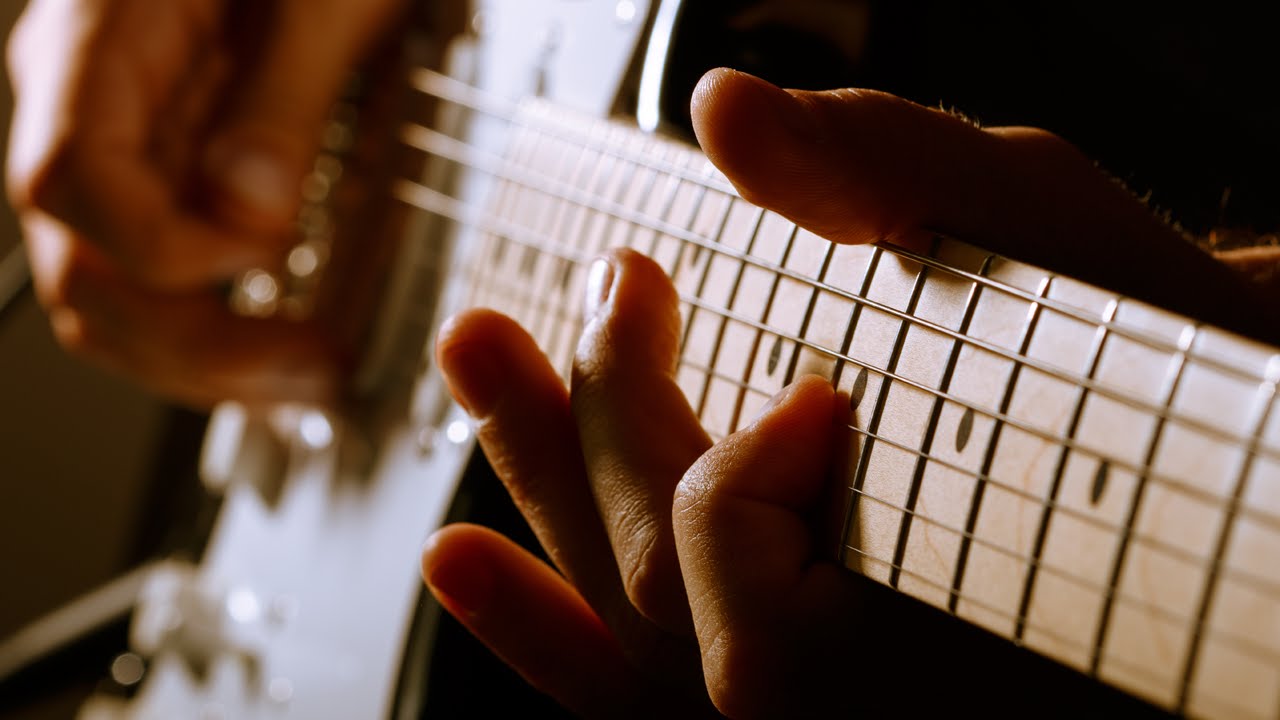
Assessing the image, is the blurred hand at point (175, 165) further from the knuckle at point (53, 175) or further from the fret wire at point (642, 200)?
the fret wire at point (642, 200)

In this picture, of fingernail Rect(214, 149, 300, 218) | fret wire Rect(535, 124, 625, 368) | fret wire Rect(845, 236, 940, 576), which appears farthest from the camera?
fingernail Rect(214, 149, 300, 218)

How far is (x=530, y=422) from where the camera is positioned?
494mm

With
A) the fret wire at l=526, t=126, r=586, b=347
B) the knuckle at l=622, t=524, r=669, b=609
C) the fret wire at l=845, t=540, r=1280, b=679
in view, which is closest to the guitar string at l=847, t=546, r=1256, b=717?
the fret wire at l=845, t=540, r=1280, b=679

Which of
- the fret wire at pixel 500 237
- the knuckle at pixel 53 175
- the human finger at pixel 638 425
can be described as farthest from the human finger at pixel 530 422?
the knuckle at pixel 53 175

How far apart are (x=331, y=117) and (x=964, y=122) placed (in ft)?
2.40

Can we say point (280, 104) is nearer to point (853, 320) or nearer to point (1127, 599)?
point (853, 320)

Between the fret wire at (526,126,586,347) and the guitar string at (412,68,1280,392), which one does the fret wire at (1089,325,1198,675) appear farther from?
the fret wire at (526,126,586,347)

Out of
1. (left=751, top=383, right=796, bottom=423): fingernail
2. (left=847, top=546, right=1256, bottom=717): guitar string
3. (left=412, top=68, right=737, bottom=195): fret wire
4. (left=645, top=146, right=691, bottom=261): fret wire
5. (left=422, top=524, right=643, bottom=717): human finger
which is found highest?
(left=412, top=68, right=737, bottom=195): fret wire

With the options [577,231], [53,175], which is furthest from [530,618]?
[53,175]

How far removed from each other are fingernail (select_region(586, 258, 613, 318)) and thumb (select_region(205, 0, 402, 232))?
0.55 metres

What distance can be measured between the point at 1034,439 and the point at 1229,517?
7 cm

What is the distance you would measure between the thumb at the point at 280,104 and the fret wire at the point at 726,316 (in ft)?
1.96

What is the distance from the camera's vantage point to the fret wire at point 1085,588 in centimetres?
28

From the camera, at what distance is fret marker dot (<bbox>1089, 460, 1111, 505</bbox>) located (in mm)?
317
